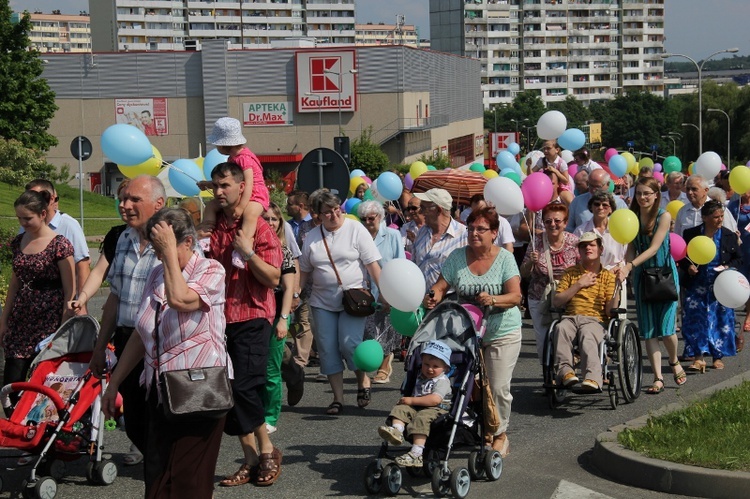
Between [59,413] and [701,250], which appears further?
[701,250]

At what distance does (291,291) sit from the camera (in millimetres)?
8281

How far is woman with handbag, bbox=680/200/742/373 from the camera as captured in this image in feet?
39.4

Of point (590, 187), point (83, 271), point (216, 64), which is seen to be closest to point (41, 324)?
point (83, 271)

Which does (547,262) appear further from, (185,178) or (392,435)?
(392,435)

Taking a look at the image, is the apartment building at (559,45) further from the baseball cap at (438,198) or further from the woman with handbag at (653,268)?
the baseball cap at (438,198)

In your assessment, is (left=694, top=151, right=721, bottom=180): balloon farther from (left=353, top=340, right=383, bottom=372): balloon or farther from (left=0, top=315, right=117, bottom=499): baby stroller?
(left=0, top=315, right=117, bottom=499): baby stroller

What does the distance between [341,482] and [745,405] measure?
3139mm

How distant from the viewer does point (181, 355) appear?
565cm

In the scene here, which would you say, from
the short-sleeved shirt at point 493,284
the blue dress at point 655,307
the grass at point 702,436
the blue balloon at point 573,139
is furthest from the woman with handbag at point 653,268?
the blue balloon at point 573,139

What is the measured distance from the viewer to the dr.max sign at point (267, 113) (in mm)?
83562

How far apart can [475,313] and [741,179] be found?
8.04 meters

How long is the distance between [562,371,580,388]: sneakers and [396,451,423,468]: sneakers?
266 cm

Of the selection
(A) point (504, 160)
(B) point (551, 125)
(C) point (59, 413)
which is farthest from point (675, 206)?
(C) point (59, 413)

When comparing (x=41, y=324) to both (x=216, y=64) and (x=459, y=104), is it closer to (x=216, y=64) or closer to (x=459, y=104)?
(x=216, y=64)
